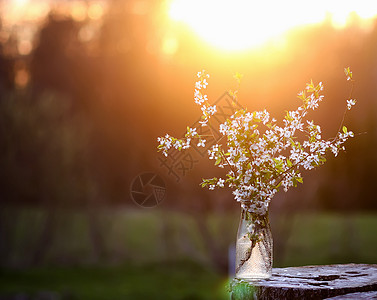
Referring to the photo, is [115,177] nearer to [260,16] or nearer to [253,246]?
[260,16]

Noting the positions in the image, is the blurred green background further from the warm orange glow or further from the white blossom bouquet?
the white blossom bouquet

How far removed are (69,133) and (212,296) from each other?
4835mm

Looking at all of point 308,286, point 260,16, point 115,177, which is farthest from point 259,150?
point 115,177

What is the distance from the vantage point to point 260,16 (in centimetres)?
987

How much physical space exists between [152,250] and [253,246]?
39.9ft

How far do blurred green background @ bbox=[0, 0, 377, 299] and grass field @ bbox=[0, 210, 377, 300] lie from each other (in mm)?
32

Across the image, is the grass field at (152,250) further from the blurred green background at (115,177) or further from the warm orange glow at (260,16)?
the warm orange glow at (260,16)

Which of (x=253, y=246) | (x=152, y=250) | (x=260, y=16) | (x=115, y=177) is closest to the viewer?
(x=253, y=246)

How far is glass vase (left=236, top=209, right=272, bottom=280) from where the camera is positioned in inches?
159

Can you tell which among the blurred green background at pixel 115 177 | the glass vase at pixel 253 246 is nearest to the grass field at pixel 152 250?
the blurred green background at pixel 115 177

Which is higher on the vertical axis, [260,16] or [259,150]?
[260,16]

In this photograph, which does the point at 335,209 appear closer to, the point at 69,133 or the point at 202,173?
the point at 202,173

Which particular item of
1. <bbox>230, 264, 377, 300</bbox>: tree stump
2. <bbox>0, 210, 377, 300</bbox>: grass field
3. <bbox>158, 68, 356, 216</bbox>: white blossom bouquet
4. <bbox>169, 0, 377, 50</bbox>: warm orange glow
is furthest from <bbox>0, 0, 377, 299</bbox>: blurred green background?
<bbox>158, 68, 356, 216</bbox>: white blossom bouquet

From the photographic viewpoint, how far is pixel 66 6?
49.5 ft
